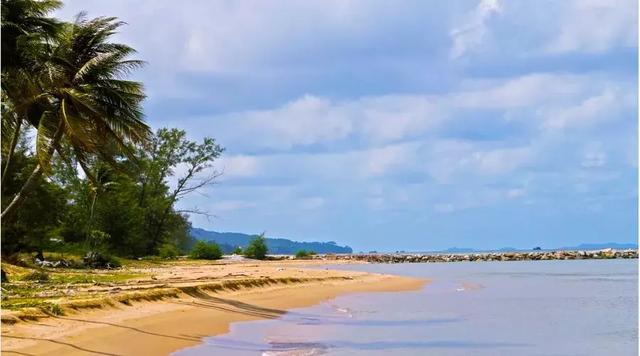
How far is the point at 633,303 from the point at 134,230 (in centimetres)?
4443

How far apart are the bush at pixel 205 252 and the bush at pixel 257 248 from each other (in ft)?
23.6

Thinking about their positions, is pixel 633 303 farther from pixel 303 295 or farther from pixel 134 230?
pixel 134 230

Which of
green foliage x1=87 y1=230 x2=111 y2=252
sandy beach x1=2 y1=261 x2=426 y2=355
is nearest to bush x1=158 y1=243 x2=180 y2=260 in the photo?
green foliage x1=87 y1=230 x2=111 y2=252

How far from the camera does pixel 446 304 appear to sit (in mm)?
26766

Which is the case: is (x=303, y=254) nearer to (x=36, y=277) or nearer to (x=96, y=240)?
(x=96, y=240)

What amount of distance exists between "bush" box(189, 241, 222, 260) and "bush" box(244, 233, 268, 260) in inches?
283

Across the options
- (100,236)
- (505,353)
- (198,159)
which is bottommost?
(505,353)

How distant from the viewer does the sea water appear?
15172 mm

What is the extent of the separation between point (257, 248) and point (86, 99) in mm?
56070

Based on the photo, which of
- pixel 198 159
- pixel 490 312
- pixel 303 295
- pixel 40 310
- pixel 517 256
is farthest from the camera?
pixel 517 256

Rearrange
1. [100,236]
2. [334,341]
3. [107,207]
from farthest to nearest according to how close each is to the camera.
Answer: [107,207]
[100,236]
[334,341]

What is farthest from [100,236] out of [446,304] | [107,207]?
[446,304]

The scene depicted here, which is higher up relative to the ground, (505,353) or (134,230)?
(134,230)

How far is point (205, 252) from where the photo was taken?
69.2 metres
